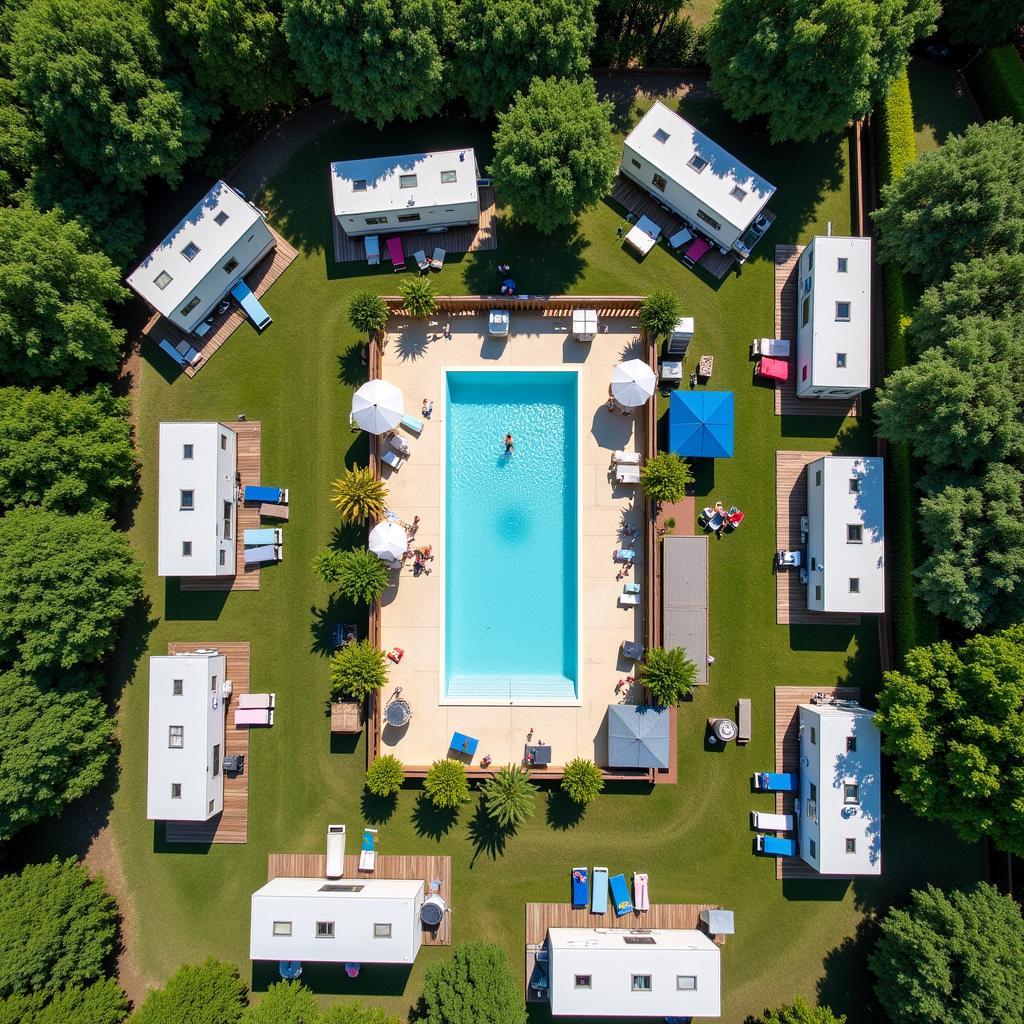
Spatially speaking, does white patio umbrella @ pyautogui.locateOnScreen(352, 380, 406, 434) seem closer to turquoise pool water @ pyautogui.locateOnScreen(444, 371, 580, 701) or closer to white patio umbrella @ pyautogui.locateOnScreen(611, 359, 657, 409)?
turquoise pool water @ pyautogui.locateOnScreen(444, 371, 580, 701)

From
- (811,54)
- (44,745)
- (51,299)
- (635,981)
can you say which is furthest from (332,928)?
(811,54)

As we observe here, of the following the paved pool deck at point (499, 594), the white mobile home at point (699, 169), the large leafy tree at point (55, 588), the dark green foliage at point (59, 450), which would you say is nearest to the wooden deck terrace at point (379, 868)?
the paved pool deck at point (499, 594)

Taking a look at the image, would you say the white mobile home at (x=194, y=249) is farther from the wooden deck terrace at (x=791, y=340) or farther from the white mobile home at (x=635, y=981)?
the white mobile home at (x=635, y=981)

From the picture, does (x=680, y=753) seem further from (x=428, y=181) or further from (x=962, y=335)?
(x=428, y=181)

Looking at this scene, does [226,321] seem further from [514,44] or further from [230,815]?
[230,815]

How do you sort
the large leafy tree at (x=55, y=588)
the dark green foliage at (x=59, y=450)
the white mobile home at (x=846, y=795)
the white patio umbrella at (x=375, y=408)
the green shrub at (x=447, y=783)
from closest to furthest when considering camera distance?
the large leafy tree at (x=55, y=588)
the dark green foliage at (x=59, y=450)
the white mobile home at (x=846, y=795)
the green shrub at (x=447, y=783)
the white patio umbrella at (x=375, y=408)

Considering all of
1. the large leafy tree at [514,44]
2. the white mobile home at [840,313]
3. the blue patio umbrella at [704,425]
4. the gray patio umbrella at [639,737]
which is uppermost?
the large leafy tree at [514,44]
